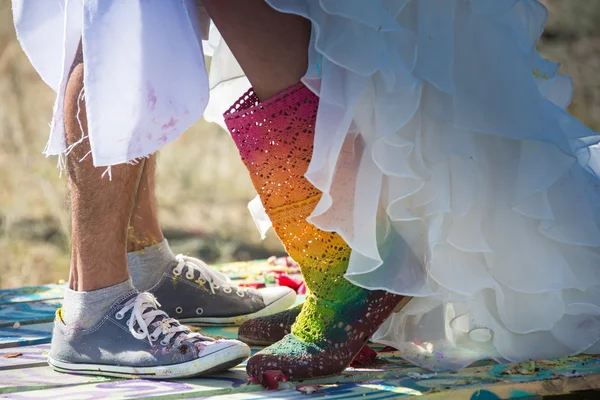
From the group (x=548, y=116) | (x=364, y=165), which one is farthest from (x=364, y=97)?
(x=548, y=116)

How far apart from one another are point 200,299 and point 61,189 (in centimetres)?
320

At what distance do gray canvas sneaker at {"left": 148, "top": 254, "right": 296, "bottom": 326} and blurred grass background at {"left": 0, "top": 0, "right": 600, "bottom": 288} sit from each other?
244cm

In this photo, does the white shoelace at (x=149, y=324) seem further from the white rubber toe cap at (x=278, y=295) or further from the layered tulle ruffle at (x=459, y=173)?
the white rubber toe cap at (x=278, y=295)

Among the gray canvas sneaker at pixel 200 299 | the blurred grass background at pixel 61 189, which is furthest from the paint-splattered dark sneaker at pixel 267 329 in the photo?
the blurred grass background at pixel 61 189

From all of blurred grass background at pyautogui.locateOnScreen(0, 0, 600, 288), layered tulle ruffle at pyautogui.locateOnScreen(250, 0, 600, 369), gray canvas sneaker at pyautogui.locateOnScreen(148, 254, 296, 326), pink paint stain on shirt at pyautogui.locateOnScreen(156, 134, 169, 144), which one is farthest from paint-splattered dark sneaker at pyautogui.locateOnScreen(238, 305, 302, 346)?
blurred grass background at pyautogui.locateOnScreen(0, 0, 600, 288)

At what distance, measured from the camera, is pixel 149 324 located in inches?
68.1

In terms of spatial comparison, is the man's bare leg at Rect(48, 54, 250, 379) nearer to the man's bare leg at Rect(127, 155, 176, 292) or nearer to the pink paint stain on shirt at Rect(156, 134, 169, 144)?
the pink paint stain on shirt at Rect(156, 134, 169, 144)

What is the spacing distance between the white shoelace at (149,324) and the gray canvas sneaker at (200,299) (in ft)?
1.26

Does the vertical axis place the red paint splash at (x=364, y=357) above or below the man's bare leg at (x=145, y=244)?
below

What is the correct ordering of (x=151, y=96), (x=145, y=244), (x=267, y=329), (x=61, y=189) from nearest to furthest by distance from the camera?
(x=151, y=96) → (x=267, y=329) → (x=145, y=244) → (x=61, y=189)

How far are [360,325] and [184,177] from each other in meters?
3.64

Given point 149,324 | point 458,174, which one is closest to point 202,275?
point 149,324

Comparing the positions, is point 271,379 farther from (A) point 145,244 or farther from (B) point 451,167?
(A) point 145,244

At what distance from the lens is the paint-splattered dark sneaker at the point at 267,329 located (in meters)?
1.94
